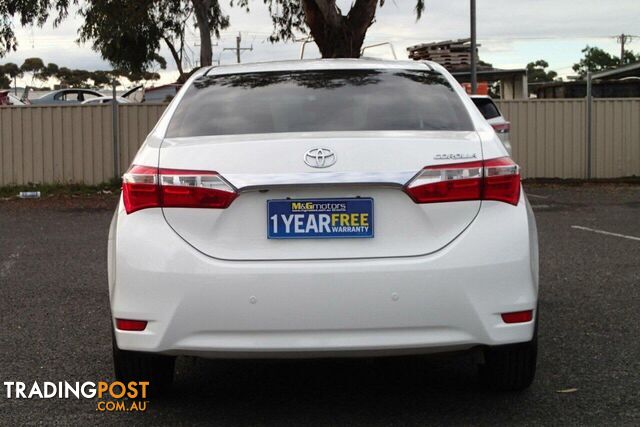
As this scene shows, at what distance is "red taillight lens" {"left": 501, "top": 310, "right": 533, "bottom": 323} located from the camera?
368 centimetres

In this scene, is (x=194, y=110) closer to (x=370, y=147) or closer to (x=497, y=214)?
(x=370, y=147)

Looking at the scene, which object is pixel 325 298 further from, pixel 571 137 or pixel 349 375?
pixel 571 137

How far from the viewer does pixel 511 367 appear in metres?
4.14

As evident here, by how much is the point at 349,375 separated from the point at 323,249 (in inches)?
53.2

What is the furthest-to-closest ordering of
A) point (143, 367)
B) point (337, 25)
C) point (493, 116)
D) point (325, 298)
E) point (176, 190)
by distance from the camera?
point (337, 25) → point (493, 116) → point (143, 367) → point (176, 190) → point (325, 298)

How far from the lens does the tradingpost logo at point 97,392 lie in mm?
4191

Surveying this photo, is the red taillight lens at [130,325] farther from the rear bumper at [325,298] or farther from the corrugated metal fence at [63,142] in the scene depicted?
the corrugated metal fence at [63,142]

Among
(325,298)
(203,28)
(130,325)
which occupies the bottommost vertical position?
(130,325)

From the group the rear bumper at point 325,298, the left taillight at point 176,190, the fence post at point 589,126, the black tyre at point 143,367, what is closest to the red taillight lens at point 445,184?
the rear bumper at point 325,298

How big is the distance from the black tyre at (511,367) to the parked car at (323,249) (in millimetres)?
338

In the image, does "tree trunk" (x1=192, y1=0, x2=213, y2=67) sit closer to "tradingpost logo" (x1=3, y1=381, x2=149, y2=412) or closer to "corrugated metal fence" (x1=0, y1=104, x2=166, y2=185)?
"corrugated metal fence" (x1=0, y1=104, x2=166, y2=185)

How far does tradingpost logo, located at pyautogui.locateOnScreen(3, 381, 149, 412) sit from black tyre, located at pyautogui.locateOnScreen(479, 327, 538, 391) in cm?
155

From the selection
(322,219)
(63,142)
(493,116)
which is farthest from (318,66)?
(63,142)

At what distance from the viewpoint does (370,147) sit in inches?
144
